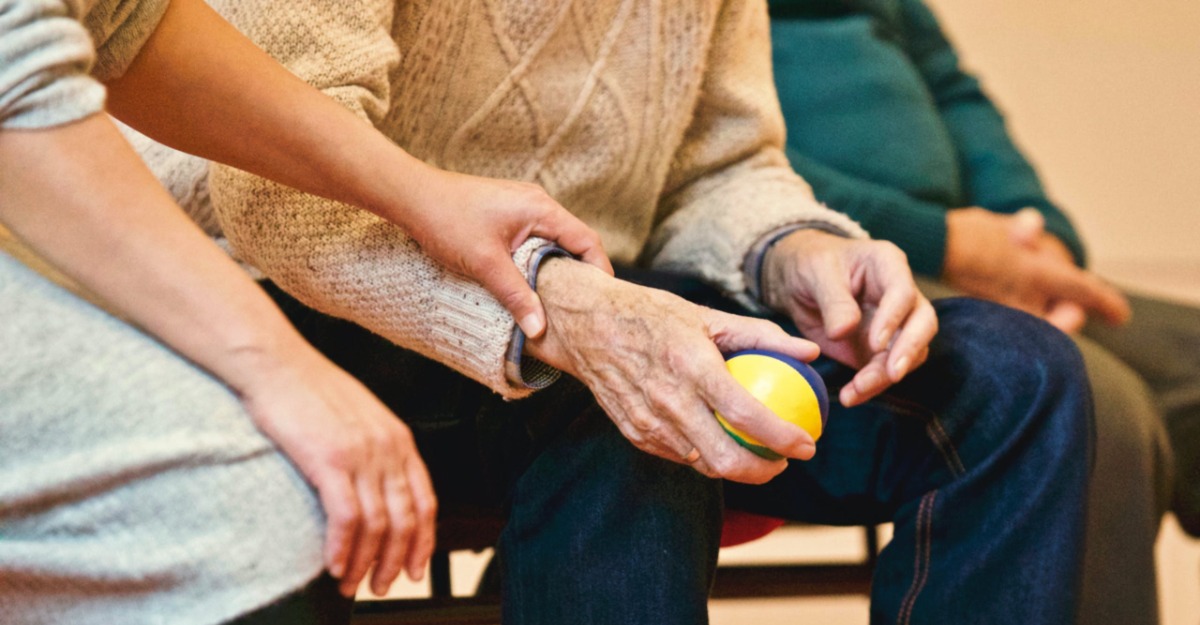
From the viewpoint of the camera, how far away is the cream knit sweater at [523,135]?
0.72 m

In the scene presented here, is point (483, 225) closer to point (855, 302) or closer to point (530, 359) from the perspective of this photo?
point (530, 359)

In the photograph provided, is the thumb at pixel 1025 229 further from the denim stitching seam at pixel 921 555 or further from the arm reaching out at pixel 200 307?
the arm reaching out at pixel 200 307

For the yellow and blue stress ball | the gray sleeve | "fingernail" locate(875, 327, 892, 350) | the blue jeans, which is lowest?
the blue jeans

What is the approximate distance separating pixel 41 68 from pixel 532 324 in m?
0.33

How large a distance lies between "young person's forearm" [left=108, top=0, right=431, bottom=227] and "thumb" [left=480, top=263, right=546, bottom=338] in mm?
79

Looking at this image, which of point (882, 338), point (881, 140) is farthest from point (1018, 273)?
point (882, 338)

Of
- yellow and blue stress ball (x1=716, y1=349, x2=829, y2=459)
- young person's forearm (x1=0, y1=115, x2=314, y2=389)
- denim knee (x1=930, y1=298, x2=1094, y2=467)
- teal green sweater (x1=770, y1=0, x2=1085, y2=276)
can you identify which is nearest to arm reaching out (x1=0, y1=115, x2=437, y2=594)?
young person's forearm (x1=0, y1=115, x2=314, y2=389)

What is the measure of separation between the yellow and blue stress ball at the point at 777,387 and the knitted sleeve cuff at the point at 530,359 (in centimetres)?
14

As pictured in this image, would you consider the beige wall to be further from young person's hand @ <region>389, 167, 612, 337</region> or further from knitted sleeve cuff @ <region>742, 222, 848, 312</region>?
young person's hand @ <region>389, 167, 612, 337</region>

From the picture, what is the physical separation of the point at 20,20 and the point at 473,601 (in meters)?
0.71

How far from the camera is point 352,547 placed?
0.53 m

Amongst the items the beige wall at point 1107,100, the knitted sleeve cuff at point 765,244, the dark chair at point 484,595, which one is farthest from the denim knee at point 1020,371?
the beige wall at point 1107,100

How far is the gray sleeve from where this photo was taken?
1.62ft

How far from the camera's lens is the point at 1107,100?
2193 millimetres
